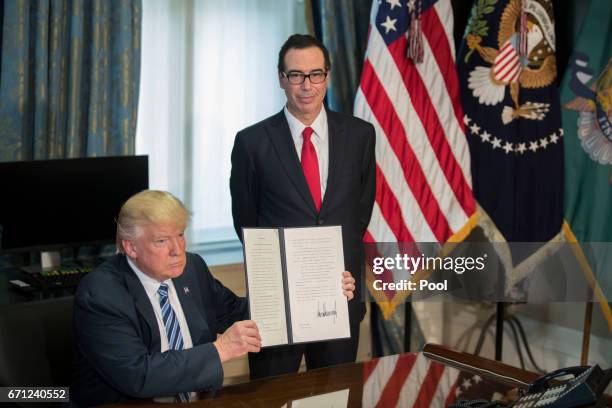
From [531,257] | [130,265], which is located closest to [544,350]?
[531,257]

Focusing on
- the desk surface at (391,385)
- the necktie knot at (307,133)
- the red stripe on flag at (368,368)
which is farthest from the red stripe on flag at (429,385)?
the necktie knot at (307,133)

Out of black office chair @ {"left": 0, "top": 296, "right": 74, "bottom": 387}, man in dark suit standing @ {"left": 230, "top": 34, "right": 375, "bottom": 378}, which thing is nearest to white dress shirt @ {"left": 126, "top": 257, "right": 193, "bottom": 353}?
black office chair @ {"left": 0, "top": 296, "right": 74, "bottom": 387}

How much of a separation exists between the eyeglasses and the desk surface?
101cm

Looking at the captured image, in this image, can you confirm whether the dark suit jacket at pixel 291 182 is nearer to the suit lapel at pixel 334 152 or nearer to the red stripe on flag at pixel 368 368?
the suit lapel at pixel 334 152

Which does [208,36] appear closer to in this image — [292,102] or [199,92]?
[199,92]

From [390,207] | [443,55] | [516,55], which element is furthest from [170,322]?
[516,55]

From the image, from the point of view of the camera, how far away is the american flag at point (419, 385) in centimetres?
192

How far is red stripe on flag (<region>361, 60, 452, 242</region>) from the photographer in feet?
12.8

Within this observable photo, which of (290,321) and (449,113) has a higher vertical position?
(449,113)

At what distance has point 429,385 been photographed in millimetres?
2035

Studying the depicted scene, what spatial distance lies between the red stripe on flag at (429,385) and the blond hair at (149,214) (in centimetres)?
73

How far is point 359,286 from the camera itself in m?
2.85

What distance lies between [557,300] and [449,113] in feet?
4.15

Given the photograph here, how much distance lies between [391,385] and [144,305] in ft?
2.17
